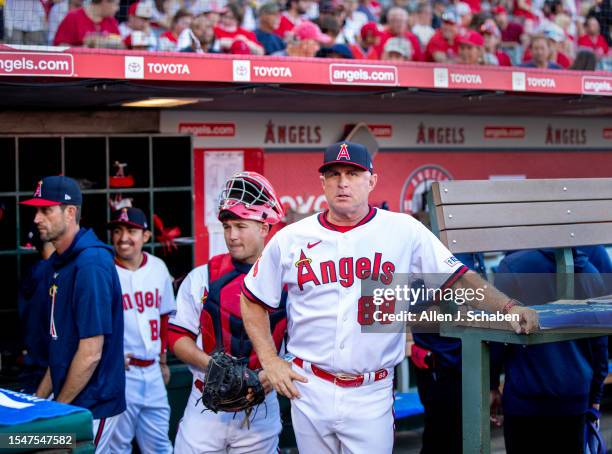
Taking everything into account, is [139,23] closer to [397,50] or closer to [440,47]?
[397,50]

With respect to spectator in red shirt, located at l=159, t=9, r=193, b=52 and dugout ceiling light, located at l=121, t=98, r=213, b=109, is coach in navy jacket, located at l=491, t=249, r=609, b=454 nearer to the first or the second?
dugout ceiling light, located at l=121, t=98, r=213, b=109

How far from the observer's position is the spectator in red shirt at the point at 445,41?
30.0 ft

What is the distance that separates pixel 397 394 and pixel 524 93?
2.73 m

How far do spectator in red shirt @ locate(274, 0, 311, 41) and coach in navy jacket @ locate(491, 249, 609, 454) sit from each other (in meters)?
4.88

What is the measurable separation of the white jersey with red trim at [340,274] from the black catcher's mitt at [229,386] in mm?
219

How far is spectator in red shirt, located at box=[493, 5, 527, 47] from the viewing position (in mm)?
10867

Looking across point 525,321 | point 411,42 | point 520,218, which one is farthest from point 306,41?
point 525,321

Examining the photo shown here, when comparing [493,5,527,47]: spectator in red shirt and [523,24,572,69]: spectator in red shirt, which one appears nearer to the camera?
[523,24,572,69]: spectator in red shirt

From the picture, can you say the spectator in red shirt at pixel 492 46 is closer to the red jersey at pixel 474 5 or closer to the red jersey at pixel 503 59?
the red jersey at pixel 503 59

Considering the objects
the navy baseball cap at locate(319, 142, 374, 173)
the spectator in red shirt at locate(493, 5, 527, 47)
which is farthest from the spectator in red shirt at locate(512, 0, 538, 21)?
the navy baseball cap at locate(319, 142, 374, 173)

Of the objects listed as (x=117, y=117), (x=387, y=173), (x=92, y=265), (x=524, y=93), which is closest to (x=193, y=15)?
(x=117, y=117)

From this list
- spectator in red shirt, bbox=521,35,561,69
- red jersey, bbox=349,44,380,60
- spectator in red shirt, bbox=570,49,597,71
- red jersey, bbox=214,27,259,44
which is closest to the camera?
red jersey, bbox=214,27,259,44

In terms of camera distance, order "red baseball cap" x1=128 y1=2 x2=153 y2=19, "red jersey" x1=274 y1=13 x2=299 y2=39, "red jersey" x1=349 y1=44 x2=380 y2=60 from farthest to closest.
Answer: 1. "red jersey" x1=274 y1=13 x2=299 y2=39
2. "red jersey" x1=349 y1=44 x2=380 y2=60
3. "red baseball cap" x1=128 y1=2 x2=153 y2=19

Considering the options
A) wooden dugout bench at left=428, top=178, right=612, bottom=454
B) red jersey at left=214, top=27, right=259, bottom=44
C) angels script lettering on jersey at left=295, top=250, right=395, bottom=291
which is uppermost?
red jersey at left=214, top=27, right=259, bottom=44
